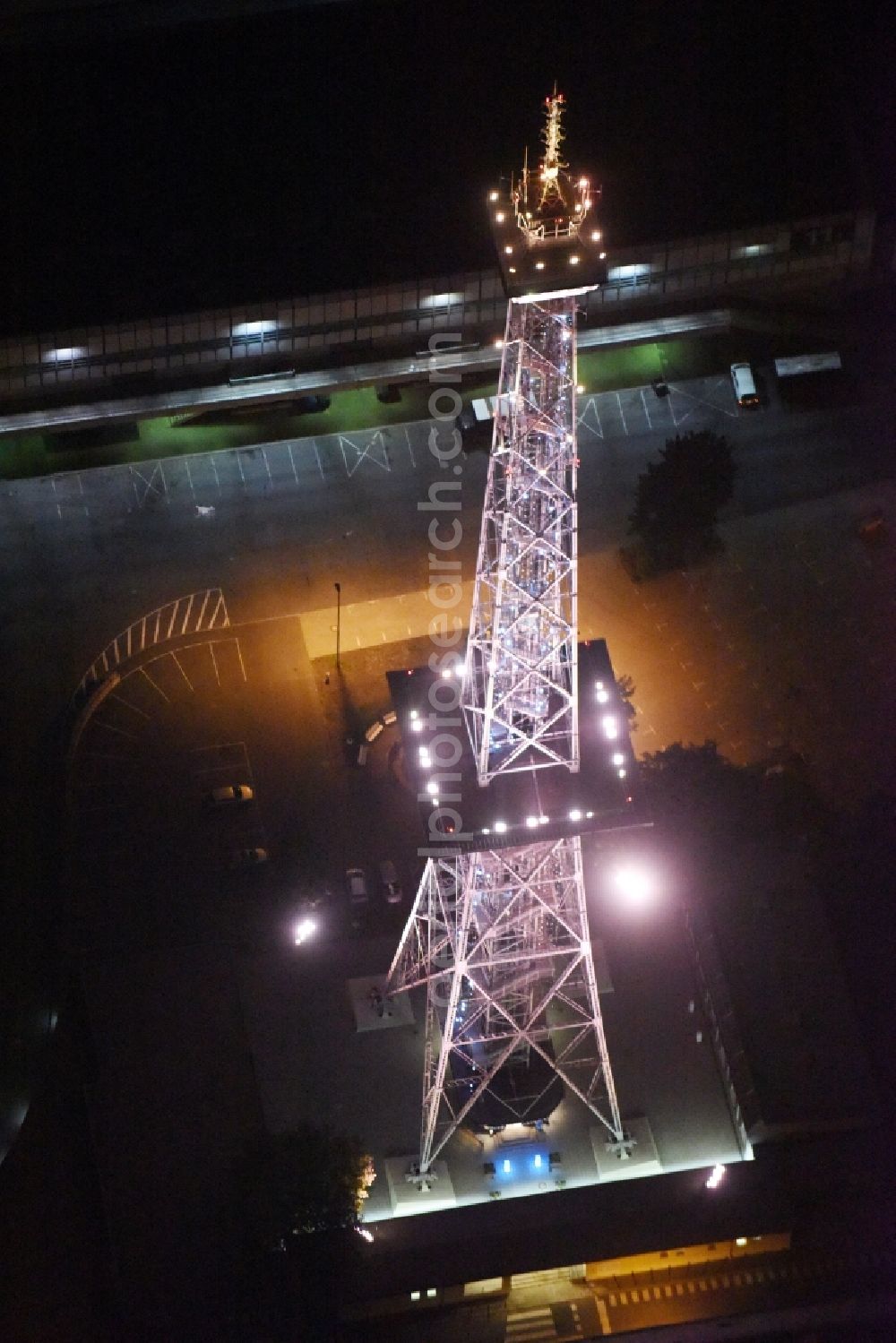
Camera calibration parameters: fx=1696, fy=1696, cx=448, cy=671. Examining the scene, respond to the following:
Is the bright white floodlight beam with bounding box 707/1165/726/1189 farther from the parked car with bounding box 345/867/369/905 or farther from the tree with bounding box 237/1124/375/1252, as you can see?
the parked car with bounding box 345/867/369/905

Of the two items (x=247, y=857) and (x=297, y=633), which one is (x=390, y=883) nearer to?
(x=247, y=857)

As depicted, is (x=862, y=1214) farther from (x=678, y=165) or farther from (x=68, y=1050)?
(x=678, y=165)

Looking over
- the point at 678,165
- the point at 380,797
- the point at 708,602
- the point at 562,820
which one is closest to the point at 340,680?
the point at 380,797

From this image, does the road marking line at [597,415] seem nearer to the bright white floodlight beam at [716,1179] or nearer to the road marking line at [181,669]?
the road marking line at [181,669]

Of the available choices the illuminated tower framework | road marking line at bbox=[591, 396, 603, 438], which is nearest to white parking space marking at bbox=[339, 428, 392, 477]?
road marking line at bbox=[591, 396, 603, 438]

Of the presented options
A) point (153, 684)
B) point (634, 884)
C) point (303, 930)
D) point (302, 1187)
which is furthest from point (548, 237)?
point (153, 684)

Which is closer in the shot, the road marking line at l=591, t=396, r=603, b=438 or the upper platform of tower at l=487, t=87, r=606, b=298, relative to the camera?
the upper platform of tower at l=487, t=87, r=606, b=298
